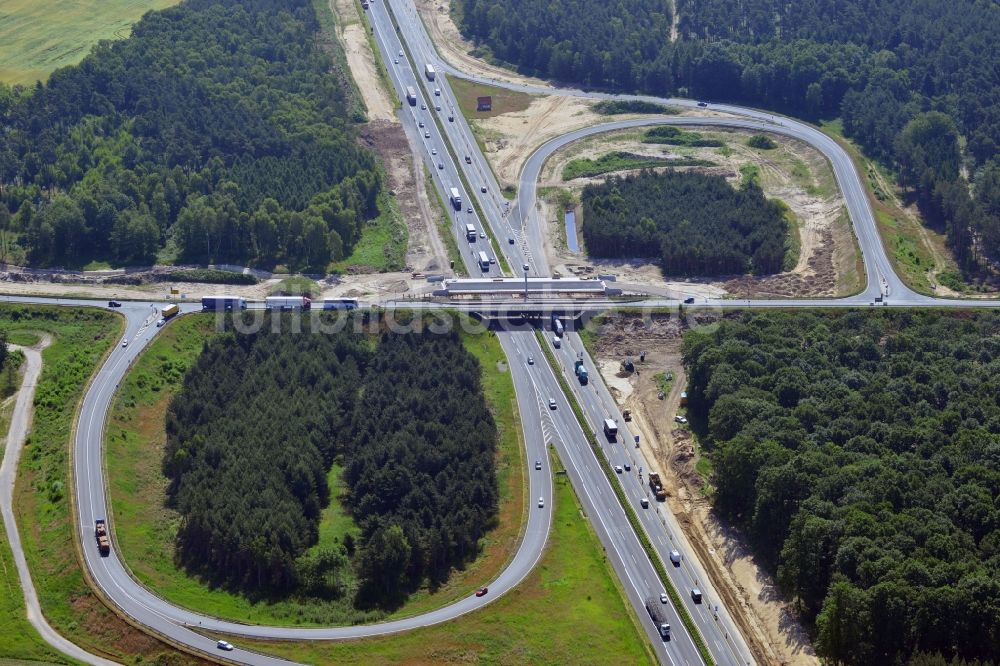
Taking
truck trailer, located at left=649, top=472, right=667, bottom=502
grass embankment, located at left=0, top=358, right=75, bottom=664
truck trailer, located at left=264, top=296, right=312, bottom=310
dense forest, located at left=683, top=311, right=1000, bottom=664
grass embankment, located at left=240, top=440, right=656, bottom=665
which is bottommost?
truck trailer, located at left=649, top=472, right=667, bottom=502

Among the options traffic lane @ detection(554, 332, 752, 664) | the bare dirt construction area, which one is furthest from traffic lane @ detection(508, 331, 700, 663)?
the bare dirt construction area

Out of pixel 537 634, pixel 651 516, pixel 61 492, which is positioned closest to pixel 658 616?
pixel 537 634

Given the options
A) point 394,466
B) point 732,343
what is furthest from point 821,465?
point 394,466

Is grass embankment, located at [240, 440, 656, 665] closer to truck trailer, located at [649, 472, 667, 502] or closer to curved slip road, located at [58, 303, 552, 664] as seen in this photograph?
curved slip road, located at [58, 303, 552, 664]

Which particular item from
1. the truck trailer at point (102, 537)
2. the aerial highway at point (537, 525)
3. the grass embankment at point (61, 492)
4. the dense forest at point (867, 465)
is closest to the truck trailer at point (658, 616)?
the aerial highway at point (537, 525)

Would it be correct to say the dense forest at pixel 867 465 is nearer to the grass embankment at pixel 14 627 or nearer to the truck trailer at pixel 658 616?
the truck trailer at pixel 658 616

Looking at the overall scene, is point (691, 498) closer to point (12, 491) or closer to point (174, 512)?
point (174, 512)
